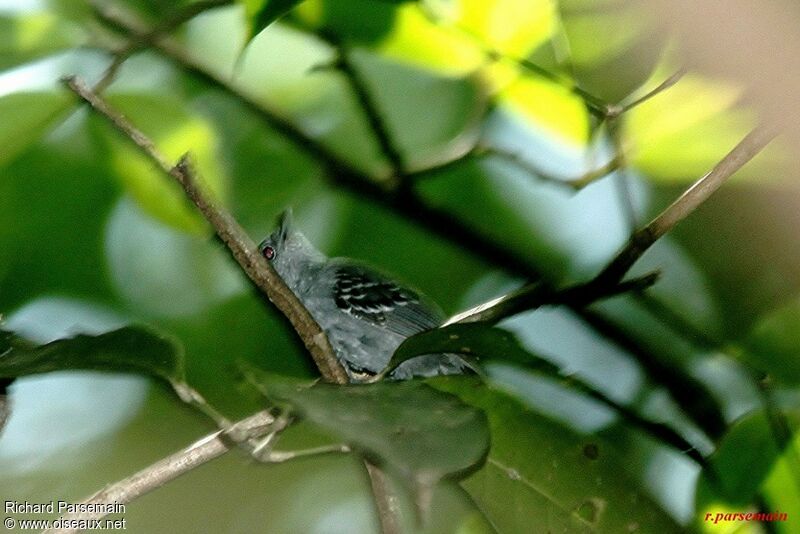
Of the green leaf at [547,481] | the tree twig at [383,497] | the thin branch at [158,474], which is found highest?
the thin branch at [158,474]

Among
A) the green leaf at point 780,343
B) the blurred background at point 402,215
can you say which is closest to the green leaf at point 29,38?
the blurred background at point 402,215

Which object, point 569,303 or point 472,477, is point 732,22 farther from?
point 569,303

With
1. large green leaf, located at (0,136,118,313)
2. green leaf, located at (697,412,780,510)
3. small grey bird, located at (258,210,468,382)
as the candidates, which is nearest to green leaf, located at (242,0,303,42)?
green leaf, located at (697,412,780,510)

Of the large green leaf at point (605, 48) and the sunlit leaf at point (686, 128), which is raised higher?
the large green leaf at point (605, 48)

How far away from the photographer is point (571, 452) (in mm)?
2398

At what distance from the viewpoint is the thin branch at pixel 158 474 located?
85.6 inches

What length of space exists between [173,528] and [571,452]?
146 inches

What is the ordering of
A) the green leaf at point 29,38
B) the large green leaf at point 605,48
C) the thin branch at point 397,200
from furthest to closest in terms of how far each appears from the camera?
the thin branch at point 397,200 → the green leaf at point 29,38 → the large green leaf at point 605,48

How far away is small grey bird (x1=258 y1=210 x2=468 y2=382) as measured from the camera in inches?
163

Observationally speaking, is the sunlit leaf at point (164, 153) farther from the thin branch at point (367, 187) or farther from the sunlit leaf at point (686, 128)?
the sunlit leaf at point (686, 128)

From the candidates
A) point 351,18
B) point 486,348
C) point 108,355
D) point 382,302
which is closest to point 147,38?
point 351,18

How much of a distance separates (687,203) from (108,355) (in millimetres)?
1382

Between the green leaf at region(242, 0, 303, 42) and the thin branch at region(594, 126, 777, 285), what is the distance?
102 cm

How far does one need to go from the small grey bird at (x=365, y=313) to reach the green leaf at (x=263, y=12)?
5.94ft
